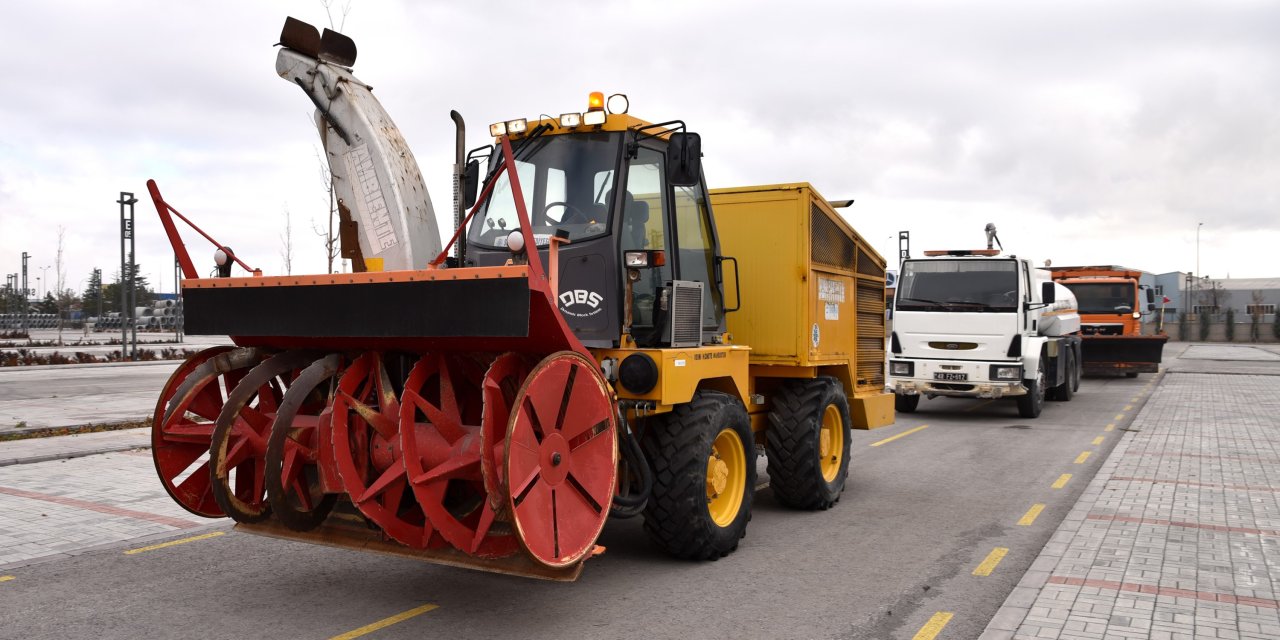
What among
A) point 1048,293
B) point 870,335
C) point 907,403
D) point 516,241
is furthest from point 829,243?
point 907,403

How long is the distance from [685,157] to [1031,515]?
→ 4570 mm

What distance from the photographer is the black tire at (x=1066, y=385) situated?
19.1m

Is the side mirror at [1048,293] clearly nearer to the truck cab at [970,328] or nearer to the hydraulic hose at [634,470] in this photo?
the truck cab at [970,328]

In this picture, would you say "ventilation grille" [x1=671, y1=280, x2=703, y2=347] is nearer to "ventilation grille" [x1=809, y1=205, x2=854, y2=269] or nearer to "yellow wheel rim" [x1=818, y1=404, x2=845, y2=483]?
"ventilation grille" [x1=809, y1=205, x2=854, y2=269]

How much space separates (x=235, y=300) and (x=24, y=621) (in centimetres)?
205

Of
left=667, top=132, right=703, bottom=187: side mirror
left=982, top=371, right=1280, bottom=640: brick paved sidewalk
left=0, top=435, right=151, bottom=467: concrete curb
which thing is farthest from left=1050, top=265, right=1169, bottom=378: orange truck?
left=0, top=435, right=151, bottom=467: concrete curb

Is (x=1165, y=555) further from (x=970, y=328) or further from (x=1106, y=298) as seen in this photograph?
(x=1106, y=298)

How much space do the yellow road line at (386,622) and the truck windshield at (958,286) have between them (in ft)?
40.4

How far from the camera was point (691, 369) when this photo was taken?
625 cm

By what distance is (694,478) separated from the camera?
19.9 feet

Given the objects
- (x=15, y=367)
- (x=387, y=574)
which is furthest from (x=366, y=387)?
(x=15, y=367)

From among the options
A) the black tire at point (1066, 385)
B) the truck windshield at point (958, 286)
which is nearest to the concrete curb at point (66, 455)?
the truck windshield at point (958, 286)

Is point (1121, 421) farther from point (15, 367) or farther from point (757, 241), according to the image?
point (15, 367)

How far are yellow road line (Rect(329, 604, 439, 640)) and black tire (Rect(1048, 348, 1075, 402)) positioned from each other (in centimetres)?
1632
